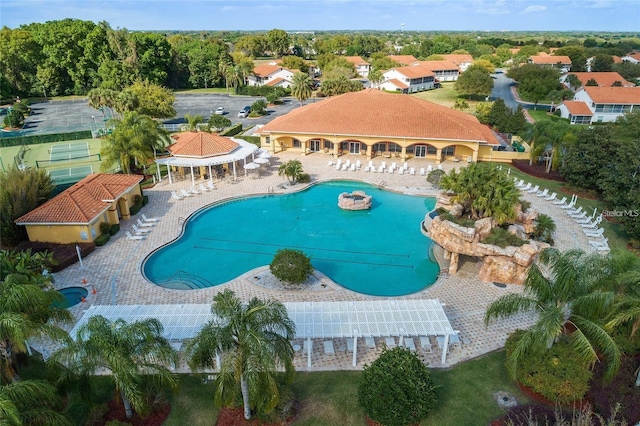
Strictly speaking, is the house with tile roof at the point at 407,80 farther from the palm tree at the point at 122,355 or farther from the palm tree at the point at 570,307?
the palm tree at the point at 122,355

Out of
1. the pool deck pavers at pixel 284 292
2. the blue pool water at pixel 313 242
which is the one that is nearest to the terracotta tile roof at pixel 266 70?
the blue pool water at pixel 313 242

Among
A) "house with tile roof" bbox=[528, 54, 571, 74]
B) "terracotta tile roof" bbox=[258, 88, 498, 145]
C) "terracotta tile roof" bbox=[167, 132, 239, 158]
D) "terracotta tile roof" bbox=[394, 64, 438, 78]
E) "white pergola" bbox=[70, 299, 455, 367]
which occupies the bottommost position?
"white pergola" bbox=[70, 299, 455, 367]

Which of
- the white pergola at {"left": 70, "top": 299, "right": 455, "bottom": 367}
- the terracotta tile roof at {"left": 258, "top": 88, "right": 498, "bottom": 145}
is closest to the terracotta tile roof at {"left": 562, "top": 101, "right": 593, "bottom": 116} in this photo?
the terracotta tile roof at {"left": 258, "top": 88, "right": 498, "bottom": 145}

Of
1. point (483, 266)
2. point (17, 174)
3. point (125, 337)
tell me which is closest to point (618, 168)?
point (483, 266)

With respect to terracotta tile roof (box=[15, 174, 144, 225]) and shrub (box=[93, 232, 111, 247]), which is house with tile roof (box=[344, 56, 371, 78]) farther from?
shrub (box=[93, 232, 111, 247])

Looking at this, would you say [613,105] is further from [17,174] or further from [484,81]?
[17,174]

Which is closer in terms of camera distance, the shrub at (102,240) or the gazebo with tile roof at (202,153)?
the shrub at (102,240)
